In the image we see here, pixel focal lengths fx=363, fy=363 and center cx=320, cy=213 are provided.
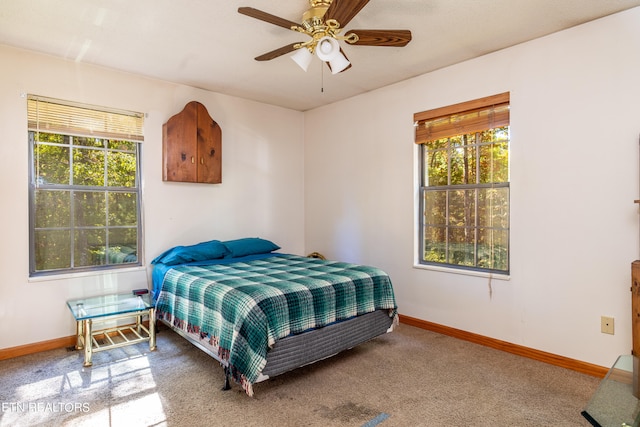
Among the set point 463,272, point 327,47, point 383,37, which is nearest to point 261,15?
point 327,47

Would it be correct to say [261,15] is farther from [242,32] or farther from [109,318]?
[109,318]

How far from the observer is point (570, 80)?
2629 millimetres

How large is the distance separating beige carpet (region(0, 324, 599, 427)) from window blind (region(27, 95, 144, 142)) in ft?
6.15

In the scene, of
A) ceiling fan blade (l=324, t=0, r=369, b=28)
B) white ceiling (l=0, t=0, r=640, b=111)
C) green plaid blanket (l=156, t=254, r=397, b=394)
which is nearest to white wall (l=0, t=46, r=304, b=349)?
white ceiling (l=0, t=0, r=640, b=111)

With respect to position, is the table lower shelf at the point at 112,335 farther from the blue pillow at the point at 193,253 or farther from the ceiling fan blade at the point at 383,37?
the ceiling fan blade at the point at 383,37

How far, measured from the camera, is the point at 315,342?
8.00ft

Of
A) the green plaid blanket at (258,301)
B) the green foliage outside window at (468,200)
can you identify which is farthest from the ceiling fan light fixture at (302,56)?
the green foliage outside window at (468,200)

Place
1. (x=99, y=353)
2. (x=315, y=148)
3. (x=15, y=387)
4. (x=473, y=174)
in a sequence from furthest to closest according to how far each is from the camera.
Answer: (x=315, y=148) < (x=473, y=174) < (x=99, y=353) < (x=15, y=387)

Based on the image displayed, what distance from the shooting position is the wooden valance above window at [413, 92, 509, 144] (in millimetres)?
3012

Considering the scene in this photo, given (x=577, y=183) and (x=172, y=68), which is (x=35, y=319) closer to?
(x=172, y=68)

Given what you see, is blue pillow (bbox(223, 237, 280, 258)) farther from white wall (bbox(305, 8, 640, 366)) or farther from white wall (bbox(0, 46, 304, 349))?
white wall (bbox(305, 8, 640, 366))

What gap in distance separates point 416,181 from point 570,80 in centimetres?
146

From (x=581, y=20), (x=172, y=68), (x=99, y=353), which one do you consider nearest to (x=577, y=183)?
(x=581, y=20)

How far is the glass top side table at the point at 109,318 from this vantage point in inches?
106
